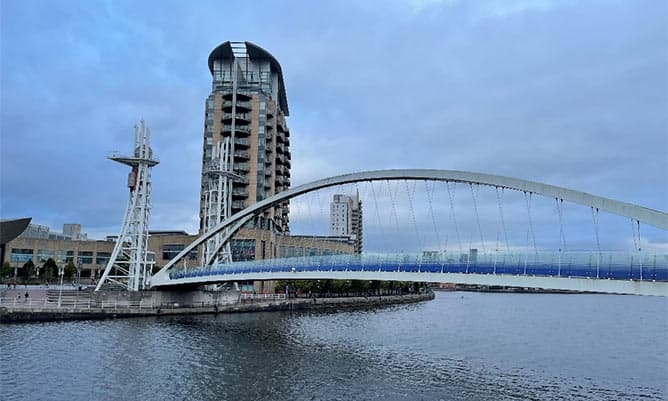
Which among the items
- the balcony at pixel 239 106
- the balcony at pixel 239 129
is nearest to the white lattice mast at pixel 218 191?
the balcony at pixel 239 129

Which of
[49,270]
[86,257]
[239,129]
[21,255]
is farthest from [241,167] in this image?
[21,255]

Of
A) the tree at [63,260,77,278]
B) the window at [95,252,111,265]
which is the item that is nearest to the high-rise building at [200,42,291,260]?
the window at [95,252,111,265]

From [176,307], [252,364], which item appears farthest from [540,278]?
[176,307]

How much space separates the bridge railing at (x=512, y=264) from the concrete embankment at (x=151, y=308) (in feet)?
57.4

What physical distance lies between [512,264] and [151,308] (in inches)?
1445

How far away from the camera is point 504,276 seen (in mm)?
25578

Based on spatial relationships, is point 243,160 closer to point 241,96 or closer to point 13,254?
point 241,96

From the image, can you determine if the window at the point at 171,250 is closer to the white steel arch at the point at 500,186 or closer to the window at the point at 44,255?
the window at the point at 44,255

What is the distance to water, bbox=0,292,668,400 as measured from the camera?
957 inches

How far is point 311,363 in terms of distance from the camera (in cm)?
3077

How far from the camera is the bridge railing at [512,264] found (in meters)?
22.1

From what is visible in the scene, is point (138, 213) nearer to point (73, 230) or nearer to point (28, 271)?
point (28, 271)

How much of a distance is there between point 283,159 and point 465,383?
7845 cm

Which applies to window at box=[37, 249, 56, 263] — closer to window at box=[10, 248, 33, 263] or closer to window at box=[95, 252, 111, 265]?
window at box=[10, 248, 33, 263]
